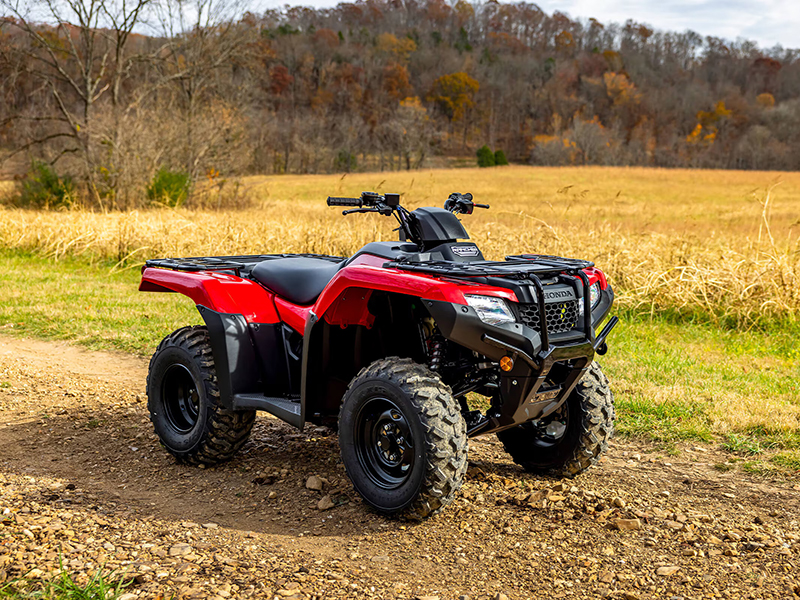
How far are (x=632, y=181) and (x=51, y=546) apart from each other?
4660 centimetres

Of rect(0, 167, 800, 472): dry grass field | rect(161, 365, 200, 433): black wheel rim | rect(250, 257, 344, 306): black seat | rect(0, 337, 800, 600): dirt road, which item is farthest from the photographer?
rect(0, 167, 800, 472): dry grass field

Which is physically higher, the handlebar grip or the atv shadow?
the handlebar grip

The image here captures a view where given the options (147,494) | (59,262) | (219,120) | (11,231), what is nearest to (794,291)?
(147,494)

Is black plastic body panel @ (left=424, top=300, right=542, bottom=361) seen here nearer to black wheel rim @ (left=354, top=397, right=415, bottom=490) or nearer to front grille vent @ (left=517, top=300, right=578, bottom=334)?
front grille vent @ (left=517, top=300, right=578, bottom=334)

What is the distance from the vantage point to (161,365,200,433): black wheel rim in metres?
4.51

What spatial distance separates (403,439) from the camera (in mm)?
3500

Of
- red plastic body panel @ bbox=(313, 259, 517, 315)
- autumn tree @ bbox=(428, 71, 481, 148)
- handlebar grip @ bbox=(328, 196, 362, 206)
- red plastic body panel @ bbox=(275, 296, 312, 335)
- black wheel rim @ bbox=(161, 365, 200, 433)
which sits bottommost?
black wheel rim @ bbox=(161, 365, 200, 433)

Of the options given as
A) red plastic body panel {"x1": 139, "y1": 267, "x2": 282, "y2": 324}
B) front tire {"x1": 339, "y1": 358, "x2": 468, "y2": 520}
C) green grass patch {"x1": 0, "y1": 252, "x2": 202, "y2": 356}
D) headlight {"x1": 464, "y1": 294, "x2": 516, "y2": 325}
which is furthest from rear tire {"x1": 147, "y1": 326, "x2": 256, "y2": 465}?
green grass patch {"x1": 0, "y1": 252, "x2": 202, "y2": 356}

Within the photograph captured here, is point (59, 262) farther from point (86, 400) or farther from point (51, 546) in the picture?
point (51, 546)

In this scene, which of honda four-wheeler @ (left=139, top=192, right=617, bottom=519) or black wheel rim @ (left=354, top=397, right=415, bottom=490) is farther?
black wheel rim @ (left=354, top=397, right=415, bottom=490)

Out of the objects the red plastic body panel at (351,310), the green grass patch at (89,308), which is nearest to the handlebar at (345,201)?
the red plastic body panel at (351,310)

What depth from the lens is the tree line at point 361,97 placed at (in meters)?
24.7

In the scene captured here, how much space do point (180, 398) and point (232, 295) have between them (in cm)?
85

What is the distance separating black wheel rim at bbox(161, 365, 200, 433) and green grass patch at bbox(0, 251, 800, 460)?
2.80 meters
